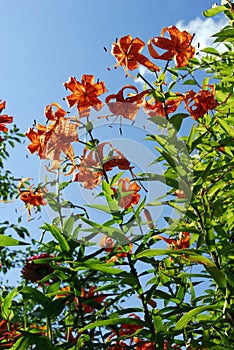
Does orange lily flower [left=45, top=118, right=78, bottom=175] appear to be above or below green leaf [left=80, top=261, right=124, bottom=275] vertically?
above

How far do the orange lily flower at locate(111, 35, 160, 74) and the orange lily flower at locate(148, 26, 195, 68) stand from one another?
3cm

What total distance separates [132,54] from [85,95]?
0.62ft

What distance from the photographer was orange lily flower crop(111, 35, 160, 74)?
1.42 metres

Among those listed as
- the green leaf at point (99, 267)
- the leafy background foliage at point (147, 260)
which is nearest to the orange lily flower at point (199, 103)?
the leafy background foliage at point (147, 260)

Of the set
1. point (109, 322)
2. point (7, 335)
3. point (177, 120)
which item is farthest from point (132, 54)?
point (7, 335)

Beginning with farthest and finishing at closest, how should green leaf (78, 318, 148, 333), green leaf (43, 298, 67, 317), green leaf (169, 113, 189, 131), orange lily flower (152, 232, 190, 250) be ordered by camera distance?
orange lily flower (152, 232, 190, 250) → green leaf (169, 113, 189, 131) → green leaf (43, 298, 67, 317) → green leaf (78, 318, 148, 333)

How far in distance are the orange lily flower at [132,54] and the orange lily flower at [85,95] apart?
0.37 ft

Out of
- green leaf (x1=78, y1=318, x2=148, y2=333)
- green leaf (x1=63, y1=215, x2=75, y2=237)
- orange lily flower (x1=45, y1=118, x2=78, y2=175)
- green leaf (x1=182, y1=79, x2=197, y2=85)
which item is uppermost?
green leaf (x1=182, y1=79, x2=197, y2=85)

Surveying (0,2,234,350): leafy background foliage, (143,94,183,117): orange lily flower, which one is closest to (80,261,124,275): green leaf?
(0,2,234,350): leafy background foliage

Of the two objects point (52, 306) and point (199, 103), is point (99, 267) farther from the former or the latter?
point (199, 103)

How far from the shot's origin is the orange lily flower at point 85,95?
55.2 inches

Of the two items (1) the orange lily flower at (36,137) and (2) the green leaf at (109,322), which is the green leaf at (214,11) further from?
(2) the green leaf at (109,322)

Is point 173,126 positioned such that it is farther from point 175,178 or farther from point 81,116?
point 81,116

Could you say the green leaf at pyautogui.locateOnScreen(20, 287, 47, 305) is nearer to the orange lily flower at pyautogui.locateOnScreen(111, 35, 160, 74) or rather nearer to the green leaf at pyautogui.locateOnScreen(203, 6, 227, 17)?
the orange lily flower at pyautogui.locateOnScreen(111, 35, 160, 74)
